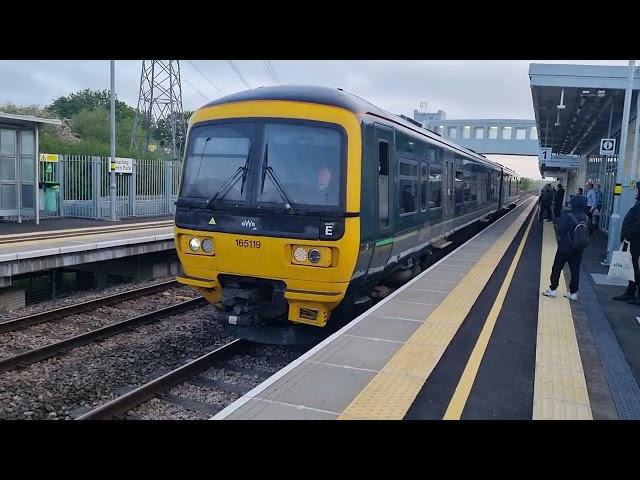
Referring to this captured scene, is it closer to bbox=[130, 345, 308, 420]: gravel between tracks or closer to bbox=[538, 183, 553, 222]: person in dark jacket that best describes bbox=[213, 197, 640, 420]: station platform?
bbox=[130, 345, 308, 420]: gravel between tracks

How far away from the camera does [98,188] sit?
1834 cm

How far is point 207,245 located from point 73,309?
12.8ft

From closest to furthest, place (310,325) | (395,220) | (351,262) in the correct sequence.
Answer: (351,262) < (310,325) < (395,220)

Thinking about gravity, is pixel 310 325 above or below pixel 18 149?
below

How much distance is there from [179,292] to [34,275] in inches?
108

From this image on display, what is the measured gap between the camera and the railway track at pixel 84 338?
6578 millimetres

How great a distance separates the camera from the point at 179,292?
11359 mm

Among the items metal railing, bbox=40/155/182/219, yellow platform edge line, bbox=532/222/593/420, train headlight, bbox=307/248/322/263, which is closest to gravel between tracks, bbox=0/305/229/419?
train headlight, bbox=307/248/322/263

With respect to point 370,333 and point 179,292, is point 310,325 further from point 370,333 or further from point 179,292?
point 179,292

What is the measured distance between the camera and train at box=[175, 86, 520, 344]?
598 cm

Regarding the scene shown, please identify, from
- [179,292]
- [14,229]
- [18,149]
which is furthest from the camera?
[18,149]

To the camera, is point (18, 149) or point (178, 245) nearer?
point (178, 245)

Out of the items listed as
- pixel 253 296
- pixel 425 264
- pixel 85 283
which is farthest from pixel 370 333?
pixel 85 283

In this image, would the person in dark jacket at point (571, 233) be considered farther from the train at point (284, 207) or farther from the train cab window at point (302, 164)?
the train cab window at point (302, 164)
